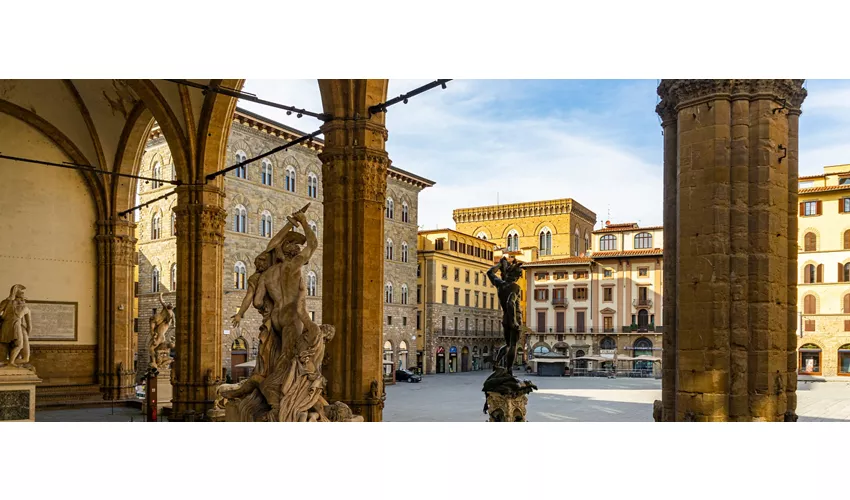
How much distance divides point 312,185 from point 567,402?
66.0 ft

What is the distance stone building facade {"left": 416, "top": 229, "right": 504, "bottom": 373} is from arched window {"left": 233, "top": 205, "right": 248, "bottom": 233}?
18.6m

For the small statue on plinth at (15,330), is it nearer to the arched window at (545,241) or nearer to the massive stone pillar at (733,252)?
the massive stone pillar at (733,252)

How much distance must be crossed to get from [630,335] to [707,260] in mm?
51808

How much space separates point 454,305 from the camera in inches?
2235

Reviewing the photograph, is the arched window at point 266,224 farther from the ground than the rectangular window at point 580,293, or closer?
farther from the ground

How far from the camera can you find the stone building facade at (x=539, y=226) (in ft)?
239

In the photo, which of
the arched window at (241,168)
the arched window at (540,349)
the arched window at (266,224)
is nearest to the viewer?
the arched window at (241,168)

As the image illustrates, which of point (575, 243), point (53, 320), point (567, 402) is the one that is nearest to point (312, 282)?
point (567, 402)

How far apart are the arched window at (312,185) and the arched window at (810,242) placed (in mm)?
31660

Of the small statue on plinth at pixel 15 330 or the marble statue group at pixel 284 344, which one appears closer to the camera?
the marble statue group at pixel 284 344

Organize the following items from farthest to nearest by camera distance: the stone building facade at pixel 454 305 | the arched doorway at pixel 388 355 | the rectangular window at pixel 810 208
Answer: the stone building facade at pixel 454 305
the rectangular window at pixel 810 208
the arched doorway at pixel 388 355

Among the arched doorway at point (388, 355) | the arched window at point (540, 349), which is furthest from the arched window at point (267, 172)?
the arched window at point (540, 349)

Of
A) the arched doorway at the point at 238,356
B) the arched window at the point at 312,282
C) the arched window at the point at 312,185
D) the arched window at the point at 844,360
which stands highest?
the arched window at the point at 312,185

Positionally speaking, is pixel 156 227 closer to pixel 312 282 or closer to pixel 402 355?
pixel 312 282
